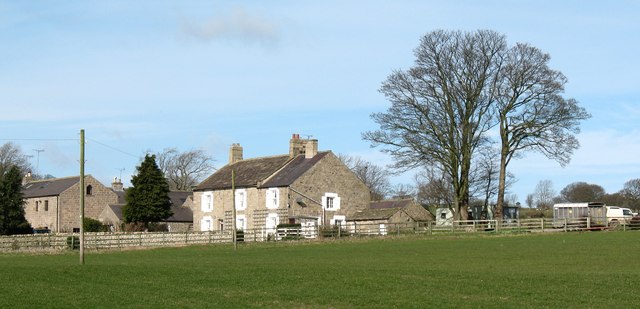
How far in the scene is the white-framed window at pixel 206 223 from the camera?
75194mm

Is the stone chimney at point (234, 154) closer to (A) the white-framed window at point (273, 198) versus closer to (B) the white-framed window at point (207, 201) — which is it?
(B) the white-framed window at point (207, 201)

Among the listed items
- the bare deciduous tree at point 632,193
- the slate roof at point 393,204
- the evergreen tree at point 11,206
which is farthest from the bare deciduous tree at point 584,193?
the evergreen tree at point 11,206

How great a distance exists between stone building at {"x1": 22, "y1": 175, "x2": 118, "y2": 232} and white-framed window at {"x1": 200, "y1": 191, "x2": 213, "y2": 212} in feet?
45.8

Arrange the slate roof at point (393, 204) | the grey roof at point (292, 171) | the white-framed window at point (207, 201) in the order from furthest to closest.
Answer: the slate roof at point (393, 204), the white-framed window at point (207, 201), the grey roof at point (292, 171)

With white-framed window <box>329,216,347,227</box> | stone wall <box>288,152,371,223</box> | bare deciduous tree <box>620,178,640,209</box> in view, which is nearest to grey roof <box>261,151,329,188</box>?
stone wall <box>288,152,371,223</box>

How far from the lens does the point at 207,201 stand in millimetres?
76188

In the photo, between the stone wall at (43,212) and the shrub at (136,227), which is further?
the stone wall at (43,212)

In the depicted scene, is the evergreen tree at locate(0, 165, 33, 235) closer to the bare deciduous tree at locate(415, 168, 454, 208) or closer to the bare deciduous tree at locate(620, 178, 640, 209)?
the bare deciduous tree at locate(415, 168, 454, 208)

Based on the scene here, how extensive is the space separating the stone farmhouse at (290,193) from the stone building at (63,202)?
16.3 m

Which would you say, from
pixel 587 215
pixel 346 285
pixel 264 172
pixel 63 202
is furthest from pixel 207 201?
pixel 346 285

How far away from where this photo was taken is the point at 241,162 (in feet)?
259

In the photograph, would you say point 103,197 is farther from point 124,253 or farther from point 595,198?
point 595,198

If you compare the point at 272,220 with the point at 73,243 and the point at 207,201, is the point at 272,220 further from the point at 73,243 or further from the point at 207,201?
the point at 73,243

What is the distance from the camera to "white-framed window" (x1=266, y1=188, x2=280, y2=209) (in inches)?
2712
